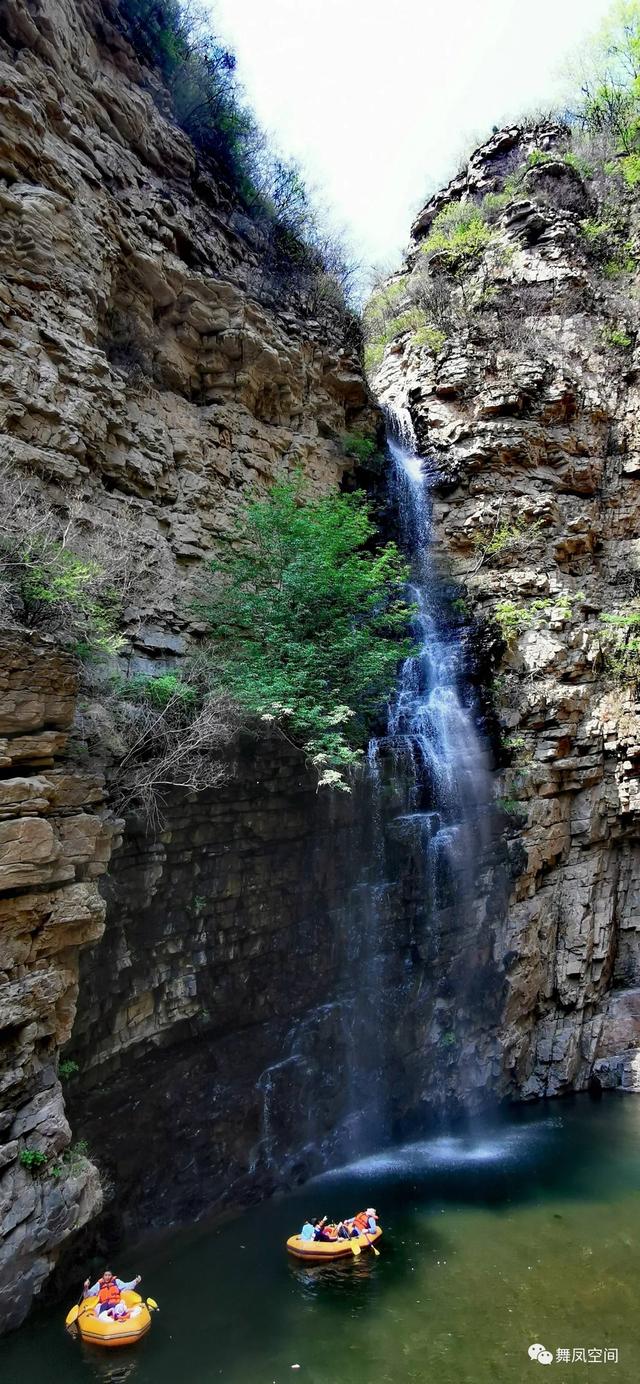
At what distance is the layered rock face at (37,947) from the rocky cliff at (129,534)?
0.02 metres

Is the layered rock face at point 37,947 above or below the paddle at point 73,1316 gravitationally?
above

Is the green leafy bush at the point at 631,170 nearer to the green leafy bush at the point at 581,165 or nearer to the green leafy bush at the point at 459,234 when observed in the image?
the green leafy bush at the point at 581,165

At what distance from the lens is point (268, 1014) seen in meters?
9.02

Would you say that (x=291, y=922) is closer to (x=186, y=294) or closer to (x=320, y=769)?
(x=320, y=769)

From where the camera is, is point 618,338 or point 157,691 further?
point 618,338

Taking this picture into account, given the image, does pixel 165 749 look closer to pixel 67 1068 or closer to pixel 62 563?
pixel 62 563

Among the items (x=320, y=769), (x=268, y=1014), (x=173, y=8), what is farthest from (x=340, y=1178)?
(x=173, y=8)

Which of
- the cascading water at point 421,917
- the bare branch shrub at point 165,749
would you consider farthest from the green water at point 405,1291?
the bare branch shrub at point 165,749

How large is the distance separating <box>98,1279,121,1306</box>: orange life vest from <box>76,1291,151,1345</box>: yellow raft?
2.5 inches

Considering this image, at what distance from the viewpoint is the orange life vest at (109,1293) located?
6.27 metres

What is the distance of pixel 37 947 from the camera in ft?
20.7

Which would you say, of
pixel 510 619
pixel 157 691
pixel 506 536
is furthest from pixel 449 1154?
pixel 506 536

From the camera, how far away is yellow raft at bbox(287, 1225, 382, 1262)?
24.6 ft
